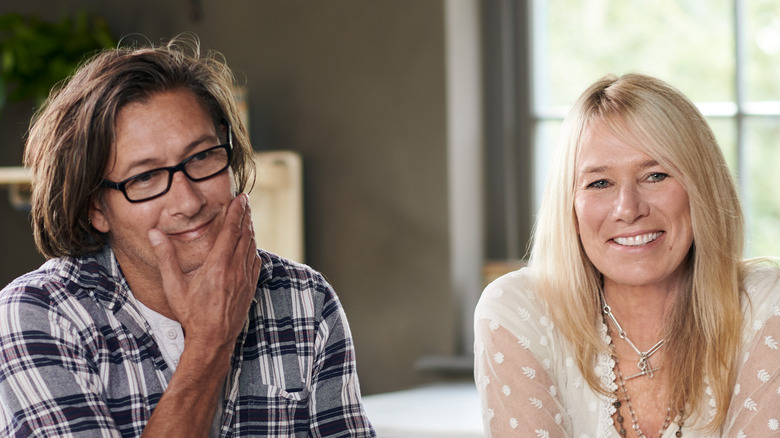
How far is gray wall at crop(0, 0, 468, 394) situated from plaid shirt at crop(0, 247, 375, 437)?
3.78 feet

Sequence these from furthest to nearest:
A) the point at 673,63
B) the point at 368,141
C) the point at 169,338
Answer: the point at 368,141, the point at 673,63, the point at 169,338

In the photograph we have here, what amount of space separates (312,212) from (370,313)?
15.0 inches

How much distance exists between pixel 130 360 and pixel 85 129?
38 cm

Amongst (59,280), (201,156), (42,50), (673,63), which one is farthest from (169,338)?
(42,50)

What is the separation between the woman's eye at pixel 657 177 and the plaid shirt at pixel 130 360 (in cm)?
63

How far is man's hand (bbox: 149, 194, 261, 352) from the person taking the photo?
1.48 metres

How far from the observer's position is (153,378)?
1.51 metres

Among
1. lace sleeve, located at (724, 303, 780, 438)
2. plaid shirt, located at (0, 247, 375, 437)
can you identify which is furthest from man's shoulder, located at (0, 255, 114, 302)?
lace sleeve, located at (724, 303, 780, 438)

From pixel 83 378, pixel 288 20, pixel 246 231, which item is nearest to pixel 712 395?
pixel 246 231

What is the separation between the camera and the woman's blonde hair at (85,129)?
4.83 ft

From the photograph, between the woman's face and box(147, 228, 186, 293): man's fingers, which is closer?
box(147, 228, 186, 293): man's fingers

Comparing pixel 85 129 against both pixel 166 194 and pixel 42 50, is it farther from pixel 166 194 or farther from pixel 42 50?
pixel 42 50

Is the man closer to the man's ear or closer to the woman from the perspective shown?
the man's ear

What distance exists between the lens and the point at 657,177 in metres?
1.71
